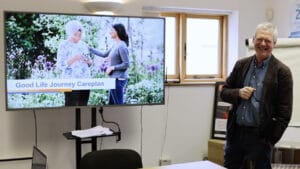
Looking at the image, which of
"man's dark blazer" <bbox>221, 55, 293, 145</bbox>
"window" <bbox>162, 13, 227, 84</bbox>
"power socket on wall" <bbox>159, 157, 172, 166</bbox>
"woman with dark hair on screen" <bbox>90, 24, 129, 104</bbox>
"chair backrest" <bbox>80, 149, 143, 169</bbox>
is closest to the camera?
"chair backrest" <bbox>80, 149, 143, 169</bbox>

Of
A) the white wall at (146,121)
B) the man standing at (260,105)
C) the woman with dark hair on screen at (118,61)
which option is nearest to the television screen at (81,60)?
the woman with dark hair on screen at (118,61)

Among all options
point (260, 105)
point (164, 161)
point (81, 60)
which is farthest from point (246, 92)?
point (164, 161)

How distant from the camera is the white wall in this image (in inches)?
140

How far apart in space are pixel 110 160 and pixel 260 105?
1.09 m

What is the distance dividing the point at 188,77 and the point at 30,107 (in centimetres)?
188

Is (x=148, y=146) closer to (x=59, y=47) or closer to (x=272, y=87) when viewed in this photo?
(x=59, y=47)

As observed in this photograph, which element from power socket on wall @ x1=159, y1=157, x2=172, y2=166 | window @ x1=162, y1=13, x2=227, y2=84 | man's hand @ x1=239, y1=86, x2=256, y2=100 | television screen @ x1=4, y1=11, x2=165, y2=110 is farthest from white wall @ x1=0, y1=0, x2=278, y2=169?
man's hand @ x1=239, y1=86, x2=256, y2=100

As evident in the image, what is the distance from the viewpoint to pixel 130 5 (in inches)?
152

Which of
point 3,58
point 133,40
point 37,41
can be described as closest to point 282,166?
point 133,40

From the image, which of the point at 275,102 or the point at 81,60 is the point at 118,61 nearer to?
the point at 81,60

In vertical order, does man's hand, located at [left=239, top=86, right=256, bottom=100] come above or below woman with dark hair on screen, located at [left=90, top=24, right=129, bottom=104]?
below

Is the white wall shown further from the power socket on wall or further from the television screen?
the television screen

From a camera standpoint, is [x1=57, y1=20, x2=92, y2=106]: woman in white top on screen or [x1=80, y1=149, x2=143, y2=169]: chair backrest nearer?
[x1=80, y1=149, x2=143, y2=169]: chair backrest

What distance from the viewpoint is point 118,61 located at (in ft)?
11.4
